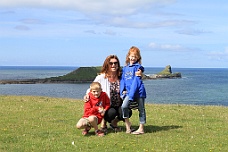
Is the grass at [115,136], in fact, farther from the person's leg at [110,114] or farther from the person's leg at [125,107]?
the person's leg at [125,107]

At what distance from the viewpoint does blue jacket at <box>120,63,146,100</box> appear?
11.4 metres

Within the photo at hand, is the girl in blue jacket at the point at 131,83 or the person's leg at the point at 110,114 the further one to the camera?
the person's leg at the point at 110,114

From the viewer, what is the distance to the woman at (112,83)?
11.8m

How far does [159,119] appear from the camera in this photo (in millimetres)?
15492

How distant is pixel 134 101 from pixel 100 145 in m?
2.31

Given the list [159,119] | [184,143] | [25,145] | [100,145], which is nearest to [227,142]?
[184,143]

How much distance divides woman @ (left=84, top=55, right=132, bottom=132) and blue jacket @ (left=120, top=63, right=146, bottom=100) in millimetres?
302

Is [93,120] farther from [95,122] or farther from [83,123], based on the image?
[83,123]

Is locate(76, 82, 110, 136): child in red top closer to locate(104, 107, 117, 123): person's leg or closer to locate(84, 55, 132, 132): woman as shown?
locate(104, 107, 117, 123): person's leg

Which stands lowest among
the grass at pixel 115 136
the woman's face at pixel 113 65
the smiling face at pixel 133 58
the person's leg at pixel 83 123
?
the grass at pixel 115 136

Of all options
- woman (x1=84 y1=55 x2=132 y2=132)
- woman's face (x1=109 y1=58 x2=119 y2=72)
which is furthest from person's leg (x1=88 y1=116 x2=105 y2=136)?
woman's face (x1=109 y1=58 x2=119 y2=72)

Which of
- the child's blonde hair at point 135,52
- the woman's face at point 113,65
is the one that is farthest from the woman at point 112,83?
the child's blonde hair at point 135,52

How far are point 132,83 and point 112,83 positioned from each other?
2.75ft

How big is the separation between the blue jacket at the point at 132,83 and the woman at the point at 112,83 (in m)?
0.30
